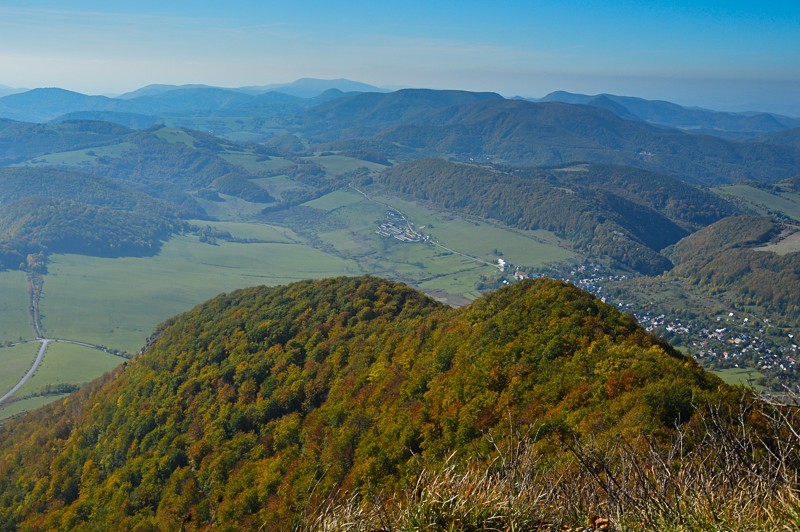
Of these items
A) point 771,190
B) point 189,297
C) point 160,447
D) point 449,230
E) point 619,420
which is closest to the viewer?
point 619,420

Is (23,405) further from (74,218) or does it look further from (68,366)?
(74,218)

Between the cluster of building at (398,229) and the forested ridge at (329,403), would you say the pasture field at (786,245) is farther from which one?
the forested ridge at (329,403)

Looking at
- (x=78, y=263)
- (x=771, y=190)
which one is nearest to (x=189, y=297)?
(x=78, y=263)

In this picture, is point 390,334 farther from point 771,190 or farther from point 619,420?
point 771,190

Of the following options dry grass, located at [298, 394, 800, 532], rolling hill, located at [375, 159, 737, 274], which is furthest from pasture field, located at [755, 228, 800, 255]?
dry grass, located at [298, 394, 800, 532]

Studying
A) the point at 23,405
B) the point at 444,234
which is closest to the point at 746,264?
the point at 444,234
